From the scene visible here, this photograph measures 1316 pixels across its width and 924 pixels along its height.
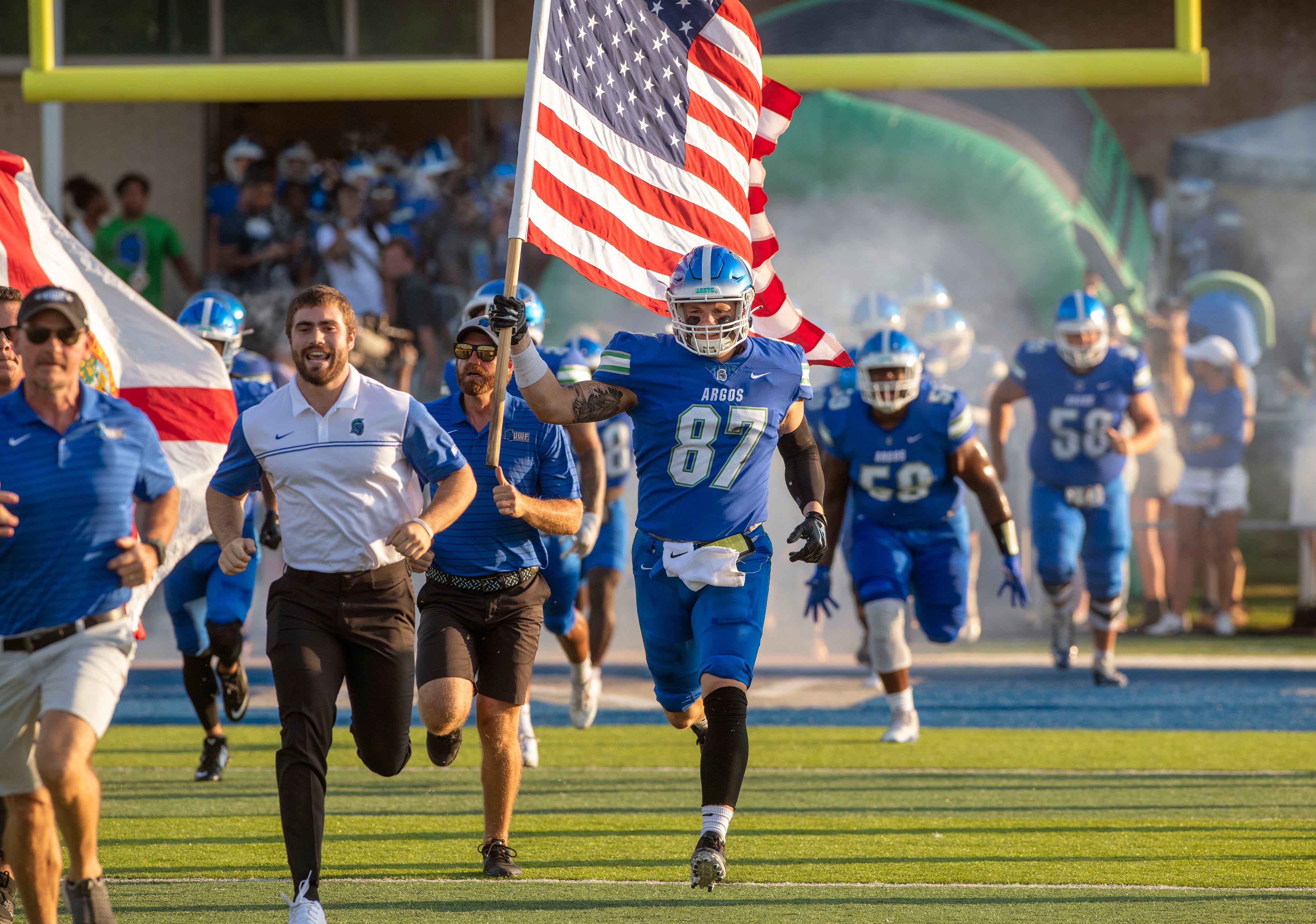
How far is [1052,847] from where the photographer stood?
5.84 meters

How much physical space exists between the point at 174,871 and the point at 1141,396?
7.07m

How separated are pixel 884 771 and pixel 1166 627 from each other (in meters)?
6.10

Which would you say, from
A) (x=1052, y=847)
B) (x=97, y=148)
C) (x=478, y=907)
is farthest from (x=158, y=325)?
(x=97, y=148)

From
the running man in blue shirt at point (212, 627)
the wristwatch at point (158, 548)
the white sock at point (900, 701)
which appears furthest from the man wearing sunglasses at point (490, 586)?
the white sock at point (900, 701)

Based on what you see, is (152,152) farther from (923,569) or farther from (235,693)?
(923,569)

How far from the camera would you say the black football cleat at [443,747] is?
536cm

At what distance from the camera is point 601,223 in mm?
5656

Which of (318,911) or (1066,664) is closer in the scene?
(318,911)

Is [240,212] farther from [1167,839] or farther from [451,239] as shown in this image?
[1167,839]

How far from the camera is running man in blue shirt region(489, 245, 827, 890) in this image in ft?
16.6

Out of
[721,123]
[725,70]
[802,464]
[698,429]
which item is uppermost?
[725,70]

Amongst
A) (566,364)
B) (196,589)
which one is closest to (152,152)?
(566,364)

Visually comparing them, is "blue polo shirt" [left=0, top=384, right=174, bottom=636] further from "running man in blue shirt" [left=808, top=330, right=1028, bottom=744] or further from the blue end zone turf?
the blue end zone turf

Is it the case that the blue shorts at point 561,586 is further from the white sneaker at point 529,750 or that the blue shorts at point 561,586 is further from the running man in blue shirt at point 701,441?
the running man in blue shirt at point 701,441
